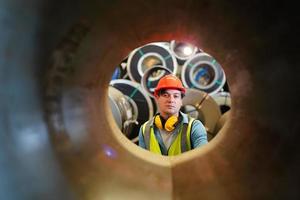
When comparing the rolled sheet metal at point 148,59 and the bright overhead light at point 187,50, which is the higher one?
the bright overhead light at point 187,50

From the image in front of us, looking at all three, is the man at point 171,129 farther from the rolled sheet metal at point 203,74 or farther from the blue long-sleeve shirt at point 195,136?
the rolled sheet metal at point 203,74

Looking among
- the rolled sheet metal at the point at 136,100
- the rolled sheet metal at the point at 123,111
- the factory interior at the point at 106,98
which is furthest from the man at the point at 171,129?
the factory interior at the point at 106,98

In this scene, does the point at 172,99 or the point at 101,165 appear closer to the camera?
the point at 101,165

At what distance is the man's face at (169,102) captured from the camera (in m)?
1.76

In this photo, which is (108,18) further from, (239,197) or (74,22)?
(239,197)

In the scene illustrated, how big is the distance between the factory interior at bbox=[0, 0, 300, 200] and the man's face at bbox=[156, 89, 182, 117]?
0.99 m

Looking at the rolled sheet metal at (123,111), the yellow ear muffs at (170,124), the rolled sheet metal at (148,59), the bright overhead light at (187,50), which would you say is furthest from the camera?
the bright overhead light at (187,50)

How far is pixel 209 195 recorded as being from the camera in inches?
27.4

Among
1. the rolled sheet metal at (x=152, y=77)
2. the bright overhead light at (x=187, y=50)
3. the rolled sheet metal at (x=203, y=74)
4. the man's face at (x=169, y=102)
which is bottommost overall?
the man's face at (x=169, y=102)

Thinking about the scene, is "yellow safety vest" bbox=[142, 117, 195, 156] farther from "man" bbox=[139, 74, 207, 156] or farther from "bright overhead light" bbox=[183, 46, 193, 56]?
"bright overhead light" bbox=[183, 46, 193, 56]

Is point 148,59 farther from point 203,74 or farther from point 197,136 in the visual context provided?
point 197,136

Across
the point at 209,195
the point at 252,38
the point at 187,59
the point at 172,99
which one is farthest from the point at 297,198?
the point at 187,59

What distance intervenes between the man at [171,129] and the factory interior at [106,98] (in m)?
0.90

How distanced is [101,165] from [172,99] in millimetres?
1088
